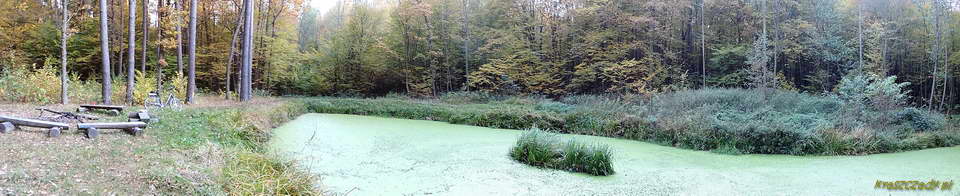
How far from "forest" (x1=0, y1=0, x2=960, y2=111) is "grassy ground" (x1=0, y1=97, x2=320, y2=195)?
30.1 feet

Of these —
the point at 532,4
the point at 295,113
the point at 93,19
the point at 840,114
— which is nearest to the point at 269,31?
the point at 93,19

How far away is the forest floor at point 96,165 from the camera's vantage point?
10.3 feet

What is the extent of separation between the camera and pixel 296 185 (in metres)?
3.96

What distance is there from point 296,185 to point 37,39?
17965 mm

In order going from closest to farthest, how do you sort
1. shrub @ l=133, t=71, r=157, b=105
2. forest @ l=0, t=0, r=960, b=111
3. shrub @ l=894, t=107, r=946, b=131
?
shrub @ l=894, t=107, r=946, b=131, shrub @ l=133, t=71, r=157, b=105, forest @ l=0, t=0, r=960, b=111

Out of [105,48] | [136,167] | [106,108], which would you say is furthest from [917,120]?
[105,48]

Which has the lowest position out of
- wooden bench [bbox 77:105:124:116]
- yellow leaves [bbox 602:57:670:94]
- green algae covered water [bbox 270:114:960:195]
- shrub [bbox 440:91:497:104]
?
green algae covered water [bbox 270:114:960:195]

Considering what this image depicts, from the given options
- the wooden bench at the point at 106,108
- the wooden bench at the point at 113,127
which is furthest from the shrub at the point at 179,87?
the wooden bench at the point at 113,127

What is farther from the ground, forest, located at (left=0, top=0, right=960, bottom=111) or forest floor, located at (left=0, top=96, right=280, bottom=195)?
forest, located at (left=0, top=0, right=960, bottom=111)

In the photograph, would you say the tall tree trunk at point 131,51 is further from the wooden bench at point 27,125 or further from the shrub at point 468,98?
the shrub at point 468,98

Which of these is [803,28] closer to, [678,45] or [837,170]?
[678,45]

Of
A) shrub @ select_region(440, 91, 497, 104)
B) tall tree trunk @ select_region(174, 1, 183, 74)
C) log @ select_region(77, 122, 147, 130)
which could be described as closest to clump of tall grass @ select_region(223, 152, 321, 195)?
log @ select_region(77, 122, 147, 130)

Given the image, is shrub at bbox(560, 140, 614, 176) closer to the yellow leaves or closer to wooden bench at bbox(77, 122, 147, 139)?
wooden bench at bbox(77, 122, 147, 139)

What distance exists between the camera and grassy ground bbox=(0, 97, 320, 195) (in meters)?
3.22
